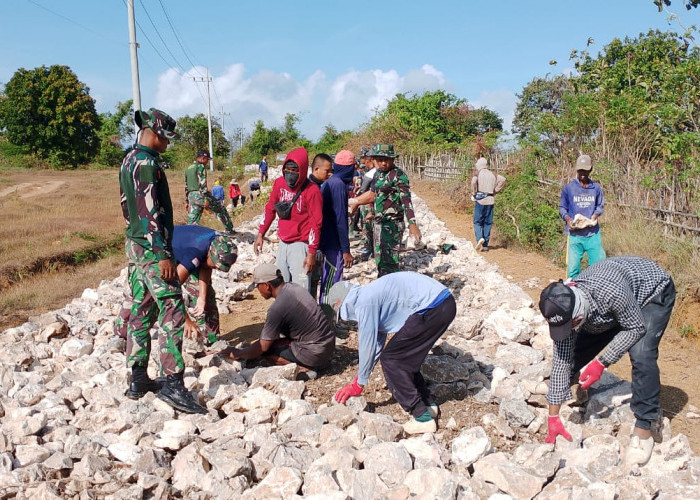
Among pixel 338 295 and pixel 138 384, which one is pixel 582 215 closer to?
pixel 338 295

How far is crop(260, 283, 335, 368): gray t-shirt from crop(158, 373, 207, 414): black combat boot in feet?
2.64

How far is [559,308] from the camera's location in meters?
2.84

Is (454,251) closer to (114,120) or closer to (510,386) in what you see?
(510,386)

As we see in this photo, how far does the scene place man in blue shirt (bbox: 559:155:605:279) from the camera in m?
5.70

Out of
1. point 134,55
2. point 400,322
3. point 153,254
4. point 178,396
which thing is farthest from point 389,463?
point 134,55

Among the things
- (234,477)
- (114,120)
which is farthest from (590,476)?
(114,120)

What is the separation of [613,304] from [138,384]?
2903mm

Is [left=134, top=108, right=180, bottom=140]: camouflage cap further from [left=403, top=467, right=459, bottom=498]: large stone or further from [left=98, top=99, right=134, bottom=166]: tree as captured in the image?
[left=98, top=99, right=134, bottom=166]: tree

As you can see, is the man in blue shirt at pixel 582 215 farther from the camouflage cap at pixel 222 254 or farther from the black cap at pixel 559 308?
the camouflage cap at pixel 222 254

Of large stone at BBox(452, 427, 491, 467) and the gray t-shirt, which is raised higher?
the gray t-shirt

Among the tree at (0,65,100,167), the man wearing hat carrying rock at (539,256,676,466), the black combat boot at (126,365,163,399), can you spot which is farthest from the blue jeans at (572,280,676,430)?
the tree at (0,65,100,167)

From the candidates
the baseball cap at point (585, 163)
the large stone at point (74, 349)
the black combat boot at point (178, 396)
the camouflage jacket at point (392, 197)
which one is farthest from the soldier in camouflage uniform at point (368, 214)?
the black combat boot at point (178, 396)

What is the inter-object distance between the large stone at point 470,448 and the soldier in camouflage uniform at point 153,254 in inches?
61.0

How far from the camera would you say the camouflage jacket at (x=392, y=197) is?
20.3ft
